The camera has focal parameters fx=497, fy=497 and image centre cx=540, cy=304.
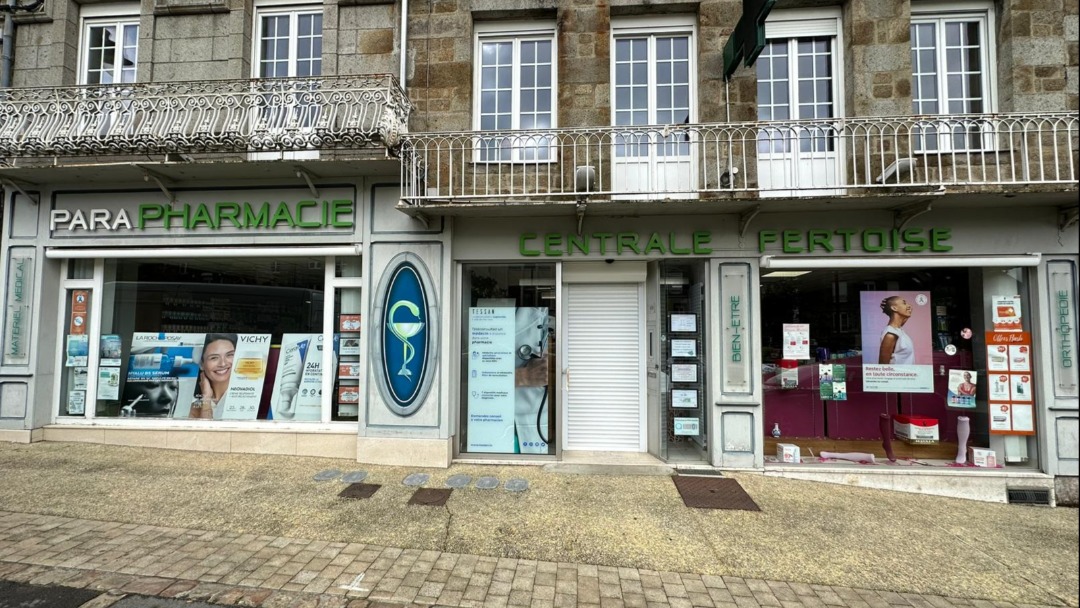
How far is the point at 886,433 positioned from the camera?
692 centimetres

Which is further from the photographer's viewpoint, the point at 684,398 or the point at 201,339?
the point at 201,339

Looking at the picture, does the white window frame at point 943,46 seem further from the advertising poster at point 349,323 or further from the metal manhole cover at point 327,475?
the metal manhole cover at point 327,475

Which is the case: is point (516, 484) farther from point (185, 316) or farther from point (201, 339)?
point (185, 316)

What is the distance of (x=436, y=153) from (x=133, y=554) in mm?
5569

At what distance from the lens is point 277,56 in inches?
313

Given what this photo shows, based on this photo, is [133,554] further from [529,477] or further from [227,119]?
[227,119]

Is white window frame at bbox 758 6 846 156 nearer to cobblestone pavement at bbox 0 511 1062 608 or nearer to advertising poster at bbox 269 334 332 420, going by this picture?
cobblestone pavement at bbox 0 511 1062 608

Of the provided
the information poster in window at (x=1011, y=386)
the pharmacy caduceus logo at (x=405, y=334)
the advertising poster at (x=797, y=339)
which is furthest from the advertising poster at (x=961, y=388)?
the pharmacy caduceus logo at (x=405, y=334)

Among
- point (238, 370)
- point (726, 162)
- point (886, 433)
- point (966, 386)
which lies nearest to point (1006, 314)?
point (966, 386)

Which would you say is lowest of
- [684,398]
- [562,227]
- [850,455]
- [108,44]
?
[850,455]

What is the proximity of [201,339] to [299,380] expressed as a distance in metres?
1.78

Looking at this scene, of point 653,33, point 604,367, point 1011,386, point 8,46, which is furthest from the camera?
point 8,46

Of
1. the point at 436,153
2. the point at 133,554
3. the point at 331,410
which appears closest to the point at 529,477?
the point at 331,410

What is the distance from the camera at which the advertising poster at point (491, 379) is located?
7.23 meters
